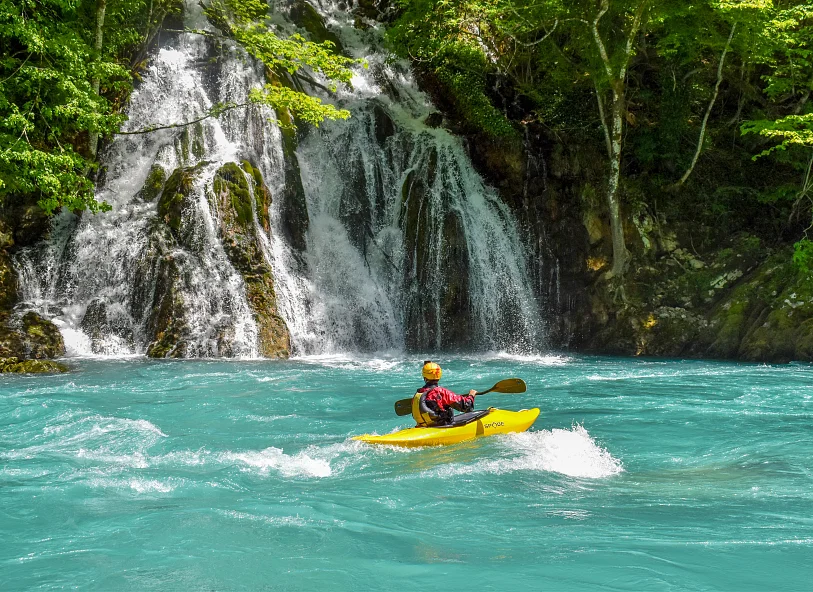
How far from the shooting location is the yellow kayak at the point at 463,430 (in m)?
6.91

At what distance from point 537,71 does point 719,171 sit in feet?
16.1

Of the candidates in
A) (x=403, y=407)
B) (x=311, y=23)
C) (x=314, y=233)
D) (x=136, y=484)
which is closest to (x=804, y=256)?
(x=314, y=233)

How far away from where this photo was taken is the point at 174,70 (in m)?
16.9

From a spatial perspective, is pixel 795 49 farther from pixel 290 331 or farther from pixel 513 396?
pixel 290 331

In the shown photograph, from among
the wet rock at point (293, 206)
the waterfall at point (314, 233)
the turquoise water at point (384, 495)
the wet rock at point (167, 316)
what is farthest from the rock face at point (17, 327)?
the wet rock at point (293, 206)

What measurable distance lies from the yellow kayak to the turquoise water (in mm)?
115

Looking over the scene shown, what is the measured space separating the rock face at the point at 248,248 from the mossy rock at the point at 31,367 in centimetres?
346

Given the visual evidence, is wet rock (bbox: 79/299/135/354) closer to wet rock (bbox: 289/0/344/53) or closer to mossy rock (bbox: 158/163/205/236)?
mossy rock (bbox: 158/163/205/236)

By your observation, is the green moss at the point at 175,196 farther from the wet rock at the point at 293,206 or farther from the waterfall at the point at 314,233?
the wet rock at the point at 293,206

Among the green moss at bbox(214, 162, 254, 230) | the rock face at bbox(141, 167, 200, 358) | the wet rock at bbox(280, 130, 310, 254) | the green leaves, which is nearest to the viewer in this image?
the green leaves

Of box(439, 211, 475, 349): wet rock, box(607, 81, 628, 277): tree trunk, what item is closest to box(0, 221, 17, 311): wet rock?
box(439, 211, 475, 349): wet rock

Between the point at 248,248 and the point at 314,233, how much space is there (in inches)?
83.0

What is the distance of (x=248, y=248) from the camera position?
47.9 ft

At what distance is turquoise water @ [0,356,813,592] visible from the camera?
422 centimetres
